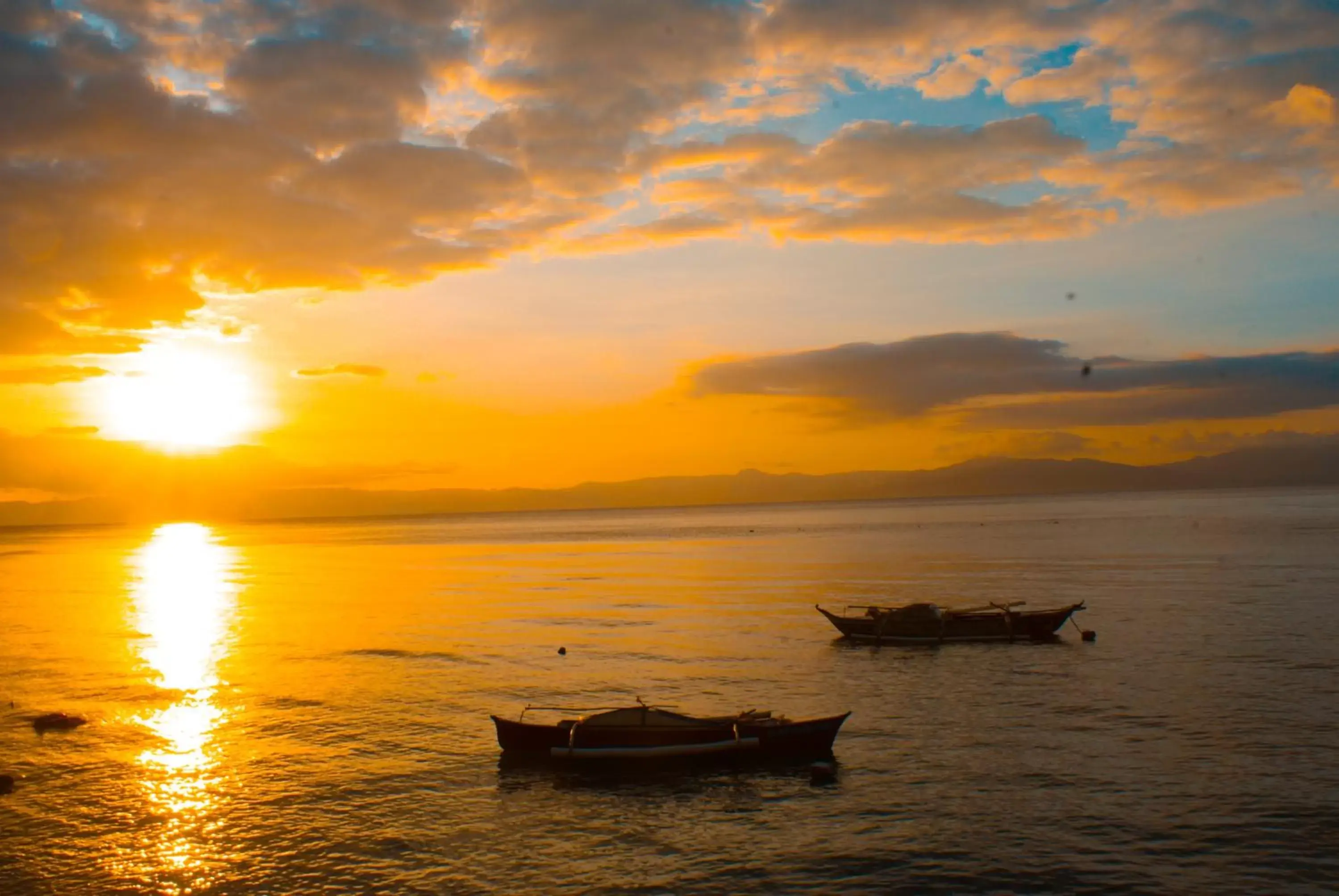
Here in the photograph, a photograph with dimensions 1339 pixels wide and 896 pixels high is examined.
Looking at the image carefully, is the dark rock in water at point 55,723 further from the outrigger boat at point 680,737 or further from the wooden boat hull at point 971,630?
the wooden boat hull at point 971,630

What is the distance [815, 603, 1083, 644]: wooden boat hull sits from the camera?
207ft

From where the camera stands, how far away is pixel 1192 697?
43.4 m

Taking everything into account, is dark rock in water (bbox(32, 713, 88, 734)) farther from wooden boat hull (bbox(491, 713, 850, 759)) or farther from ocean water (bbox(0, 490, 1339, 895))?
wooden boat hull (bbox(491, 713, 850, 759))

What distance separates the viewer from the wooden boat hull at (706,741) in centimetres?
3503

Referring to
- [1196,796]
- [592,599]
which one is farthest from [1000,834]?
[592,599]

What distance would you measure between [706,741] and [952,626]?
109 ft

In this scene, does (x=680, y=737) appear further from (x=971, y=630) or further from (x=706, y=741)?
(x=971, y=630)

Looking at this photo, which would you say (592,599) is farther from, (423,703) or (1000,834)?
(1000,834)

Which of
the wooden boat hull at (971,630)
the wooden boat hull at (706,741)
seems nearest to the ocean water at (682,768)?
the wooden boat hull at (706,741)

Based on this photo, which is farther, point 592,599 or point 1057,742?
point 592,599

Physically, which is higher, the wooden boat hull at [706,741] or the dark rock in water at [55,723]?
the wooden boat hull at [706,741]

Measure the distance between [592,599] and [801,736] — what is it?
201ft

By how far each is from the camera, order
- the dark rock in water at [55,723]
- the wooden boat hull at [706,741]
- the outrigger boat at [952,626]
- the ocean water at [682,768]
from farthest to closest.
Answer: the outrigger boat at [952,626] < the dark rock in water at [55,723] < the wooden boat hull at [706,741] < the ocean water at [682,768]

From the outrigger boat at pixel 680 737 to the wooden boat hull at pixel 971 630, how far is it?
2884cm
